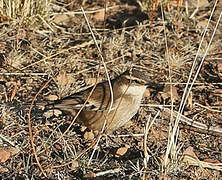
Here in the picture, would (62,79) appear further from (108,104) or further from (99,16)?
(99,16)

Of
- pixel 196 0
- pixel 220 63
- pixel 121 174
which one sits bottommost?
pixel 121 174

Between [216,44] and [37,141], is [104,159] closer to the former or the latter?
[37,141]

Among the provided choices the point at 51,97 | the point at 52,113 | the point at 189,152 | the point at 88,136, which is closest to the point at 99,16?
the point at 51,97

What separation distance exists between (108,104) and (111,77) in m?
1.24

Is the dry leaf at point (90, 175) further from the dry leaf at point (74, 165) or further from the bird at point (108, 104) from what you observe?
the bird at point (108, 104)

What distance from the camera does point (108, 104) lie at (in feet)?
20.5

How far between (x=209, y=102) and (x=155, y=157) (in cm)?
180

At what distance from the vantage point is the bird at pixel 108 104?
6160 mm

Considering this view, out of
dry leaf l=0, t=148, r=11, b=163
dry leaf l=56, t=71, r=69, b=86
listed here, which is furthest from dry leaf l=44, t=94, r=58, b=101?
dry leaf l=0, t=148, r=11, b=163

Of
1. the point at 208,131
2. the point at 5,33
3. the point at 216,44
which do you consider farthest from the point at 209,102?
the point at 5,33

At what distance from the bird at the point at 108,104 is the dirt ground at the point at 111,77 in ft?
0.54

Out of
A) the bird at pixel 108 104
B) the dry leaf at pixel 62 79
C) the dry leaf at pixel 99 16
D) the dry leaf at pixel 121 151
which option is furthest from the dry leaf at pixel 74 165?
the dry leaf at pixel 99 16

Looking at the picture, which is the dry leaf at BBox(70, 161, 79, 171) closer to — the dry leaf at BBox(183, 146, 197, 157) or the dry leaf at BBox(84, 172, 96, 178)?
the dry leaf at BBox(84, 172, 96, 178)

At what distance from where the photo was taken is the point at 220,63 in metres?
7.73
